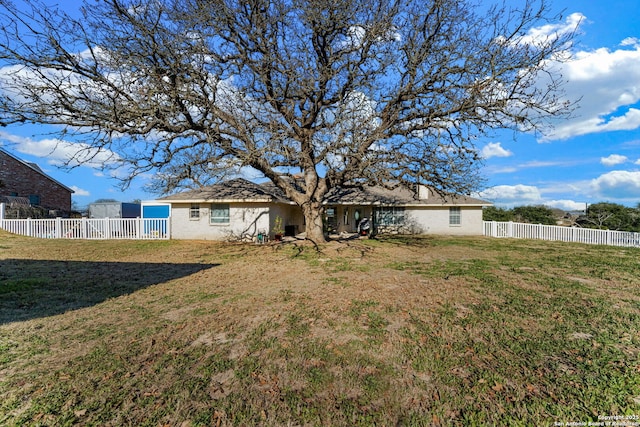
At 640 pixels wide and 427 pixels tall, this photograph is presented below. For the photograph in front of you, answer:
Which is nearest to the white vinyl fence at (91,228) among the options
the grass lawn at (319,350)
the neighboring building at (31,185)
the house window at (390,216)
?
the neighboring building at (31,185)

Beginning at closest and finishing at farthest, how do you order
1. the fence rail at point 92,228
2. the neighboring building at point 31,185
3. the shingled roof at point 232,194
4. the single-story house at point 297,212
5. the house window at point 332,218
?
the shingled roof at point 232,194
the single-story house at point 297,212
the fence rail at point 92,228
the house window at point 332,218
the neighboring building at point 31,185

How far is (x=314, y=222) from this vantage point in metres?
14.3

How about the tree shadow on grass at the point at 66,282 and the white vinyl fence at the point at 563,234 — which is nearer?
the tree shadow on grass at the point at 66,282

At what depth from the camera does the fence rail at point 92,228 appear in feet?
54.2

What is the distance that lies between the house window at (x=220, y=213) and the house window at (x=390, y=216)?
10402mm

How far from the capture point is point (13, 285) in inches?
262

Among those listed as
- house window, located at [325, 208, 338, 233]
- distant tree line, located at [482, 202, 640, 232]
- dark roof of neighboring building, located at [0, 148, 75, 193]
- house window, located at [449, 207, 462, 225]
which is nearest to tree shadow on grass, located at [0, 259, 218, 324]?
house window, located at [325, 208, 338, 233]

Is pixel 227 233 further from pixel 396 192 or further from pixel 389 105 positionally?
pixel 396 192

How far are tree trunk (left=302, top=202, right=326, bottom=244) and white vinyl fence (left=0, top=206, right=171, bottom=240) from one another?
7920 mm

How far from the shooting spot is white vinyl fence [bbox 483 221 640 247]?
1555 cm

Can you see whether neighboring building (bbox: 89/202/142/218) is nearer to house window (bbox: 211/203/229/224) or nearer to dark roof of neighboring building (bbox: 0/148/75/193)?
dark roof of neighboring building (bbox: 0/148/75/193)

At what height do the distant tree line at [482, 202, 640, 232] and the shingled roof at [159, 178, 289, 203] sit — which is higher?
the shingled roof at [159, 178, 289, 203]

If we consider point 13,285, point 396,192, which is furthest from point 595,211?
point 13,285

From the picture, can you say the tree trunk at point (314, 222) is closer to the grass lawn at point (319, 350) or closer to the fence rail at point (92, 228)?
the grass lawn at point (319, 350)
